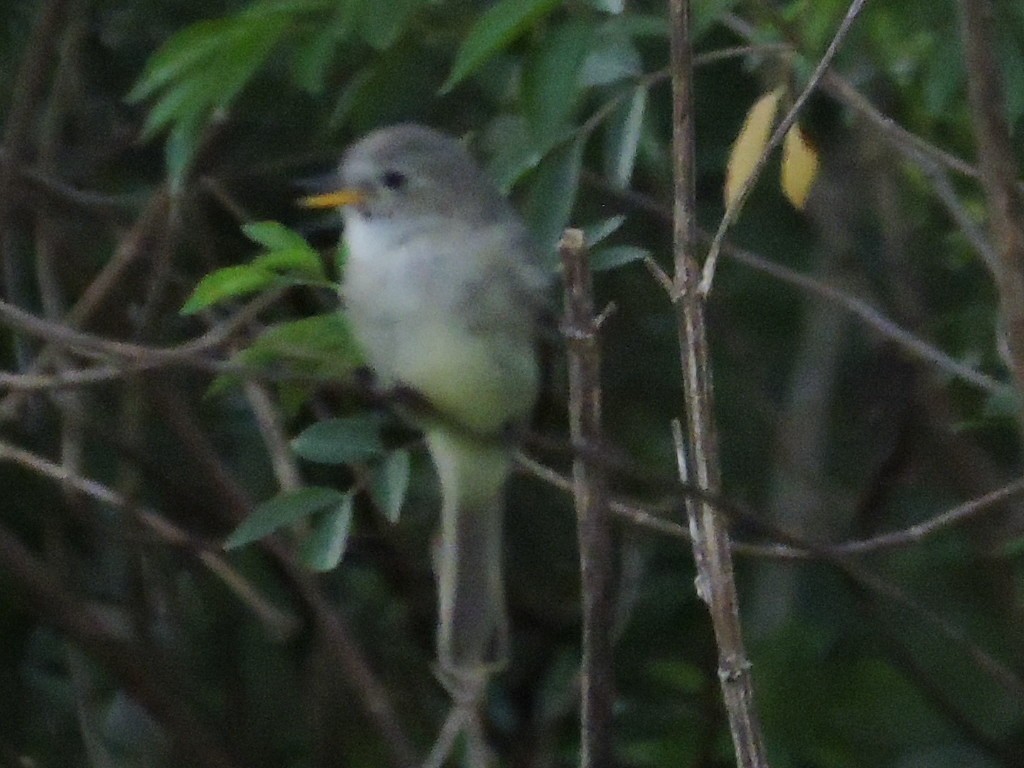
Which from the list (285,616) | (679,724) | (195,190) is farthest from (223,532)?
(679,724)

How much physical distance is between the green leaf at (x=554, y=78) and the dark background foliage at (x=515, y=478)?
47 cm

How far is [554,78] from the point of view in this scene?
7.38 feet

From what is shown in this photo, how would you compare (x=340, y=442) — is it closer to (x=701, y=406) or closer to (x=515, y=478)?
(x=701, y=406)

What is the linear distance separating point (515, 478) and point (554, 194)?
95 centimetres

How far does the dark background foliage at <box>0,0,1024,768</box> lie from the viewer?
305 cm

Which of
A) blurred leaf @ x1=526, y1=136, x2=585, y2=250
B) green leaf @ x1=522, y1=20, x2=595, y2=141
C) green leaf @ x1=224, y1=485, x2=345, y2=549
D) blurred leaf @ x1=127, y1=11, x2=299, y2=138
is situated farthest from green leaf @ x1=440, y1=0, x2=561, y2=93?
green leaf @ x1=224, y1=485, x2=345, y2=549

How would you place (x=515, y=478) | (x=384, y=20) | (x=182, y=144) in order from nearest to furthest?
(x=384, y=20) → (x=182, y=144) → (x=515, y=478)

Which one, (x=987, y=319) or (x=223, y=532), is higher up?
(x=987, y=319)

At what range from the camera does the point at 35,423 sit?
3293 mm

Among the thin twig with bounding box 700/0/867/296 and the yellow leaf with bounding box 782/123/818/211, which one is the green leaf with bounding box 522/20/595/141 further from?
the thin twig with bounding box 700/0/867/296

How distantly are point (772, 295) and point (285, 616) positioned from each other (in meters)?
0.89

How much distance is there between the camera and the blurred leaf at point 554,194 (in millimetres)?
2352

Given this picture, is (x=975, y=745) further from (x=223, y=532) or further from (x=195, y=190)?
(x=195, y=190)

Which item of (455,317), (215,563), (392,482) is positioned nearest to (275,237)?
(392,482)
